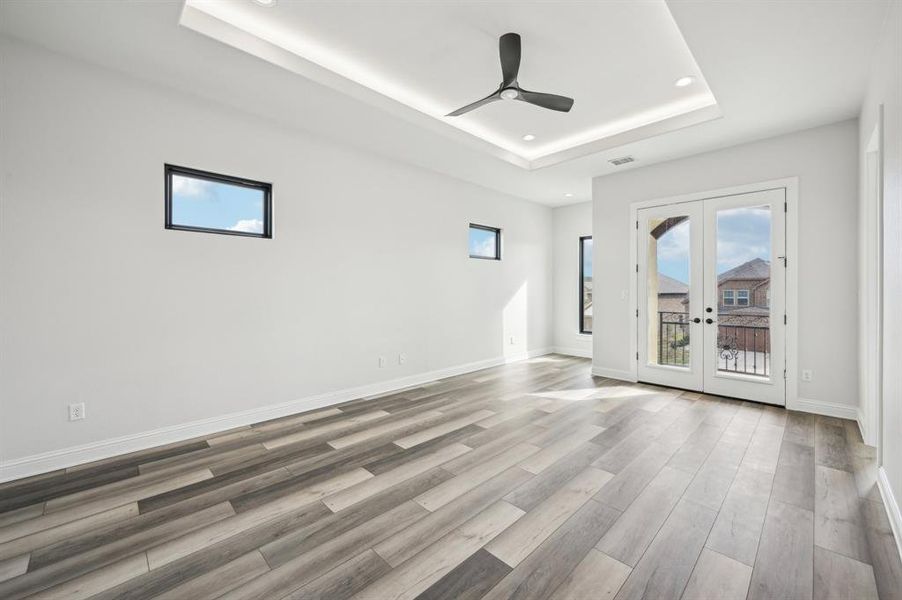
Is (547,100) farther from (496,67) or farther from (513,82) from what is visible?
A: (496,67)

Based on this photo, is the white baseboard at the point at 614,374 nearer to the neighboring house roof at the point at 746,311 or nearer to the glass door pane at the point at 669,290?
the glass door pane at the point at 669,290

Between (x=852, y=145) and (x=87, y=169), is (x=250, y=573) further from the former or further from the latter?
(x=852, y=145)

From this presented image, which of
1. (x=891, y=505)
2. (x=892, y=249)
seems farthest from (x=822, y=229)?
(x=891, y=505)

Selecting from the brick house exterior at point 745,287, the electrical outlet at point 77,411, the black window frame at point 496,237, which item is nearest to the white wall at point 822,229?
the brick house exterior at point 745,287

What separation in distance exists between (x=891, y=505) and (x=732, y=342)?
8.60ft

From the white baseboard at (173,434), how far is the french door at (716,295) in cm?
330

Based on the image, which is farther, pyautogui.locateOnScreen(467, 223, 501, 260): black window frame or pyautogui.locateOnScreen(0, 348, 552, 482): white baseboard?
pyautogui.locateOnScreen(467, 223, 501, 260): black window frame

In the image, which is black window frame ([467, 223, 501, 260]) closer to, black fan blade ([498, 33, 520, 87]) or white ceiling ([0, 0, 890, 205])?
white ceiling ([0, 0, 890, 205])

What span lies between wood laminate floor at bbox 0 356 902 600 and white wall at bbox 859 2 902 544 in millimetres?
341

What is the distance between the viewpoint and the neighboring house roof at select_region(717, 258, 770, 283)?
169 inches

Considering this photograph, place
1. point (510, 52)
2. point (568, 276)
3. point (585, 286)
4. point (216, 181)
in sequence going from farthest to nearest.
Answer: point (568, 276), point (585, 286), point (216, 181), point (510, 52)

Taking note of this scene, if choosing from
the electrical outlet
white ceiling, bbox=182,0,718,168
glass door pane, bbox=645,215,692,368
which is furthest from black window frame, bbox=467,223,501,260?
the electrical outlet

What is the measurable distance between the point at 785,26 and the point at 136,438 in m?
5.52

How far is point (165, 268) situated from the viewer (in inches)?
128
